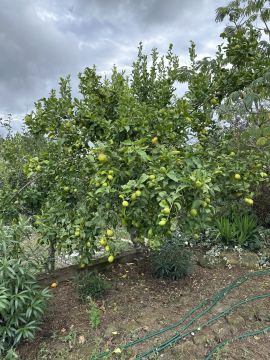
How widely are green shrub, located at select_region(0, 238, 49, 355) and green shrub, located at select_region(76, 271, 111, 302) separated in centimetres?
54

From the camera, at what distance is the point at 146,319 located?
7.90 ft

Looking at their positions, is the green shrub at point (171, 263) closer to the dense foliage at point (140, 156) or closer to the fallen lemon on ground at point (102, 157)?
the dense foliage at point (140, 156)

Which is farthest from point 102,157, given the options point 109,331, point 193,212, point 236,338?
point 236,338

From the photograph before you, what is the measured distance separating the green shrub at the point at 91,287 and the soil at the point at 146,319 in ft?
0.20

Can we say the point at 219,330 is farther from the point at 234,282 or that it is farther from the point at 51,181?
the point at 51,181

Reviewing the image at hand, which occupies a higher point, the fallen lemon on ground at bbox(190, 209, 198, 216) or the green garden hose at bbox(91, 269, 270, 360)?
the fallen lemon on ground at bbox(190, 209, 198, 216)

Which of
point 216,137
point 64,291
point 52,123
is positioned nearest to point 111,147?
point 52,123

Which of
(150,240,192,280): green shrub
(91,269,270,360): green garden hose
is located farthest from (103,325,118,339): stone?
(150,240,192,280): green shrub

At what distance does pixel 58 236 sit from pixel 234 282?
5.83 feet

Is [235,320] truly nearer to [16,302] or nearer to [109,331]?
[109,331]

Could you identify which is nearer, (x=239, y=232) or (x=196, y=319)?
(x=196, y=319)

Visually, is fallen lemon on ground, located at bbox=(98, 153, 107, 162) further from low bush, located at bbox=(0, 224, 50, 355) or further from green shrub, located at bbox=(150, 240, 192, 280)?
green shrub, located at bbox=(150, 240, 192, 280)

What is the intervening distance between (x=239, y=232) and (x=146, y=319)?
73.4 inches

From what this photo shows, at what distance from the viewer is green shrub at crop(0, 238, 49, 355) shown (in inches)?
77.7
